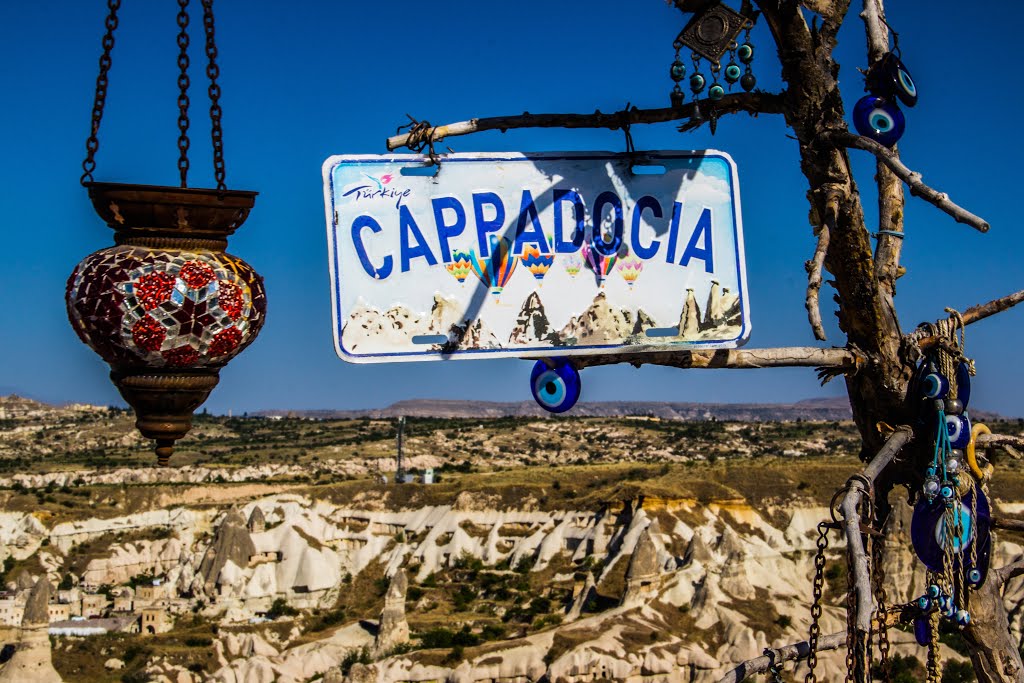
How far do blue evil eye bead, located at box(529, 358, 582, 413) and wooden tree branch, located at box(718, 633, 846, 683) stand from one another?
1.00 metres

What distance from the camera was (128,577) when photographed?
5872 centimetres

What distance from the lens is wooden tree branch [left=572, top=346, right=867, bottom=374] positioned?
12.2ft

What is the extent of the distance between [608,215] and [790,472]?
51.1m

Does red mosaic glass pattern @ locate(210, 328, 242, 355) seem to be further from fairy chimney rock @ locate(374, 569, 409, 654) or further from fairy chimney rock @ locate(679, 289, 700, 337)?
fairy chimney rock @ locate(374, 569, 409, 654)

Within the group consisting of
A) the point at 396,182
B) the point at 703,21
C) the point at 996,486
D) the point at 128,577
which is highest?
the point at 703,21

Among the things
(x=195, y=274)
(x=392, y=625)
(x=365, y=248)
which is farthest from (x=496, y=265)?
(x=392, y=625)


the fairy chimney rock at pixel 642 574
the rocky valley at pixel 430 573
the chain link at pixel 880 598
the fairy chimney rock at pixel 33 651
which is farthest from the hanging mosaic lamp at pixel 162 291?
the fairy chimney rock at pixel 33 651

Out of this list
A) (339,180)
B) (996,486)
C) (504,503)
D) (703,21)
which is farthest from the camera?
(504,503)

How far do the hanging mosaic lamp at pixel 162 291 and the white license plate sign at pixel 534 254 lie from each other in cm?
30

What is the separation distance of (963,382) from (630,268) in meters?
1.29

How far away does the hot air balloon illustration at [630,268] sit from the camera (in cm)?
371

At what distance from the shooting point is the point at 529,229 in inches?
145

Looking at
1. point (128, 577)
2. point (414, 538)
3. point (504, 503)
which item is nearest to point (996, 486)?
point (504, 503)

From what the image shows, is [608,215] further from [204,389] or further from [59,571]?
[59,571]
